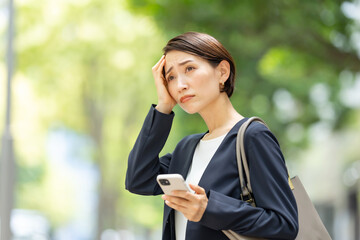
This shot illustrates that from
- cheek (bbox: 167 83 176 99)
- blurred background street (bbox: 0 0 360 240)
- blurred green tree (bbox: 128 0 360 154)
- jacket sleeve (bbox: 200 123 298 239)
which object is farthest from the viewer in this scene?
blurred background street (bbox: 0 0 360 240)

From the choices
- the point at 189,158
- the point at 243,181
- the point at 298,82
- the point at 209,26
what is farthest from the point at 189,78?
→ the point at 298,82

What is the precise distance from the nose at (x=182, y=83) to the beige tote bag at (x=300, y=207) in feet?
1.00

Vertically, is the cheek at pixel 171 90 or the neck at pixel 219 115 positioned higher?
the cheek at pixel 171 90

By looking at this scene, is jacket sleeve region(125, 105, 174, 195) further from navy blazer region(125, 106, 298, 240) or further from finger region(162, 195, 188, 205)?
finger region(162, 195, 188, 205)

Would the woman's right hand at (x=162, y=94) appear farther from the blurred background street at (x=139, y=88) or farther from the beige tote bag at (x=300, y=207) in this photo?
the blurred background street at (x=139, y=88)

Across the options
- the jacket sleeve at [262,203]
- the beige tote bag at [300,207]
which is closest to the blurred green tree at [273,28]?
the beige tote bag at [300,207]

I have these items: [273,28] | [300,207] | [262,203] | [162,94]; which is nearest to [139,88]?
[273,28]

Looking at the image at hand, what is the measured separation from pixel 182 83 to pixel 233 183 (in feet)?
1.56

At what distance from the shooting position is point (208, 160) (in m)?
2.36

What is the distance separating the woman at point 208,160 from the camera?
2043 mm

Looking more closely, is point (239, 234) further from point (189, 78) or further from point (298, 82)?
point (298, 82)

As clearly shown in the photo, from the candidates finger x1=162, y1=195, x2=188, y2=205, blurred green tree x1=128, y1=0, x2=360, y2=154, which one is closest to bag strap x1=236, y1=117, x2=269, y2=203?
finger x1=162, y1=195, x2=188, y2=205

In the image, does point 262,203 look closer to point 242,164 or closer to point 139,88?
point 242,164

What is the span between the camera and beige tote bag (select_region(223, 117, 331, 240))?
2.16 m
